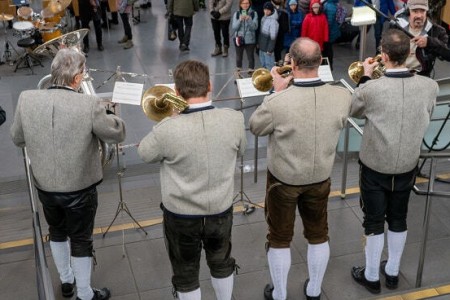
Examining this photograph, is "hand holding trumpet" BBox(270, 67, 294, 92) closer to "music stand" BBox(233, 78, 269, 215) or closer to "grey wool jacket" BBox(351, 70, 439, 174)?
"grey wool jacket" BBox(351, 70, 439, 174)

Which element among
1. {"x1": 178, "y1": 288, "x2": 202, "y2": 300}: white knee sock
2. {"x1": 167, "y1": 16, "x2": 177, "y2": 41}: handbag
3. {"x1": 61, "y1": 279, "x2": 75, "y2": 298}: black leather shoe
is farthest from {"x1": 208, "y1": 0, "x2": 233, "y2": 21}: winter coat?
{"x1": 178, "y1": 288, "x2": 202, "y2": 300}: white knee sock

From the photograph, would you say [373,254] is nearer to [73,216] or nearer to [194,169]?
[194,169]

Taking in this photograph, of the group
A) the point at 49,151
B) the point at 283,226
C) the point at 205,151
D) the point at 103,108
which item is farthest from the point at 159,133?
the point at 283,226

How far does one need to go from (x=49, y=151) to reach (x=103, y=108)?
1.49 ft

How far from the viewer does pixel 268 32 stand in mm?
10070

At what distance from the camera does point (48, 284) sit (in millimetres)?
3047

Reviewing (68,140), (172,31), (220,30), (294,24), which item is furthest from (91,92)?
(172,31)

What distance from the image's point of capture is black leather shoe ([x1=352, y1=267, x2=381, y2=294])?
466cm

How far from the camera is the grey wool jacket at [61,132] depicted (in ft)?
13.1

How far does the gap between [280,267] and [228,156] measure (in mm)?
1065

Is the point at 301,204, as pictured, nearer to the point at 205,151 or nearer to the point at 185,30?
the point at 205,151

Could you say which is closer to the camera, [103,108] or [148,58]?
[103,108]

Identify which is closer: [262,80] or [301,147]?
[301,147]

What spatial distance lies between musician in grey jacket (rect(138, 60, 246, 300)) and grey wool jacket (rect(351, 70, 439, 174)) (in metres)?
0.99
